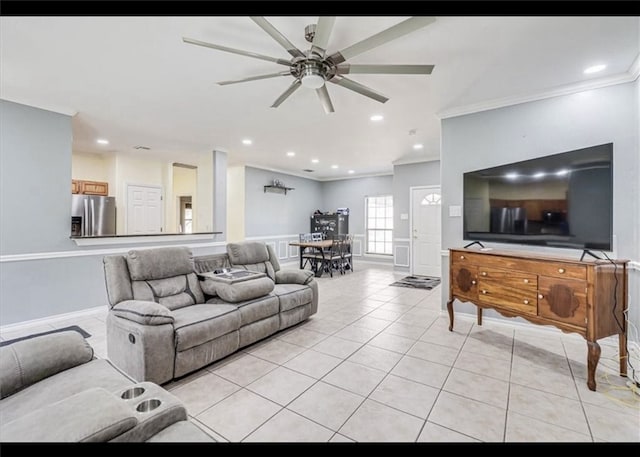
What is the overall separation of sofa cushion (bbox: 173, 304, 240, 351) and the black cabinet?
20.1ft

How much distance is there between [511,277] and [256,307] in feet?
8.07

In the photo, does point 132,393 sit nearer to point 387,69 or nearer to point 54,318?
point 387,69

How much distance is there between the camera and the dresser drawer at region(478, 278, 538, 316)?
260 centimetres

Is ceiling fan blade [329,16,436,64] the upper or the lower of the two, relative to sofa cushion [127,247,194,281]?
upper

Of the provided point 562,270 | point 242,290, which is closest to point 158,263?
point 242,290

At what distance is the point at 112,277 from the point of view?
2508 mm

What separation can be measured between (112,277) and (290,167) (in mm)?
5704

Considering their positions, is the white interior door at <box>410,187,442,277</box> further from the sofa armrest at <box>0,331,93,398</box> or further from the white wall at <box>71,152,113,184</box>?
the white wall at <box>71,152,113,184</box>

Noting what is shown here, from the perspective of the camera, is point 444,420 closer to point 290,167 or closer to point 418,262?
point 418,262

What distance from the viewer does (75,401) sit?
39.3 inches

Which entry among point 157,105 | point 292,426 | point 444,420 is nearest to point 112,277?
point 292,426

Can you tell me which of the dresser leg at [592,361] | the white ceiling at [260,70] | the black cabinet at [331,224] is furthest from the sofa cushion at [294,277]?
the black cabinet at [331,224]

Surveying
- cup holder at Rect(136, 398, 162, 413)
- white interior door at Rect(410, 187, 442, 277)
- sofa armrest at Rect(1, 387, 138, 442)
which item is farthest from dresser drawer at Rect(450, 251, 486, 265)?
white interior door at Rect(410, 187, 442, 277)

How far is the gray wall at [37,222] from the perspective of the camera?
334 centimetres
